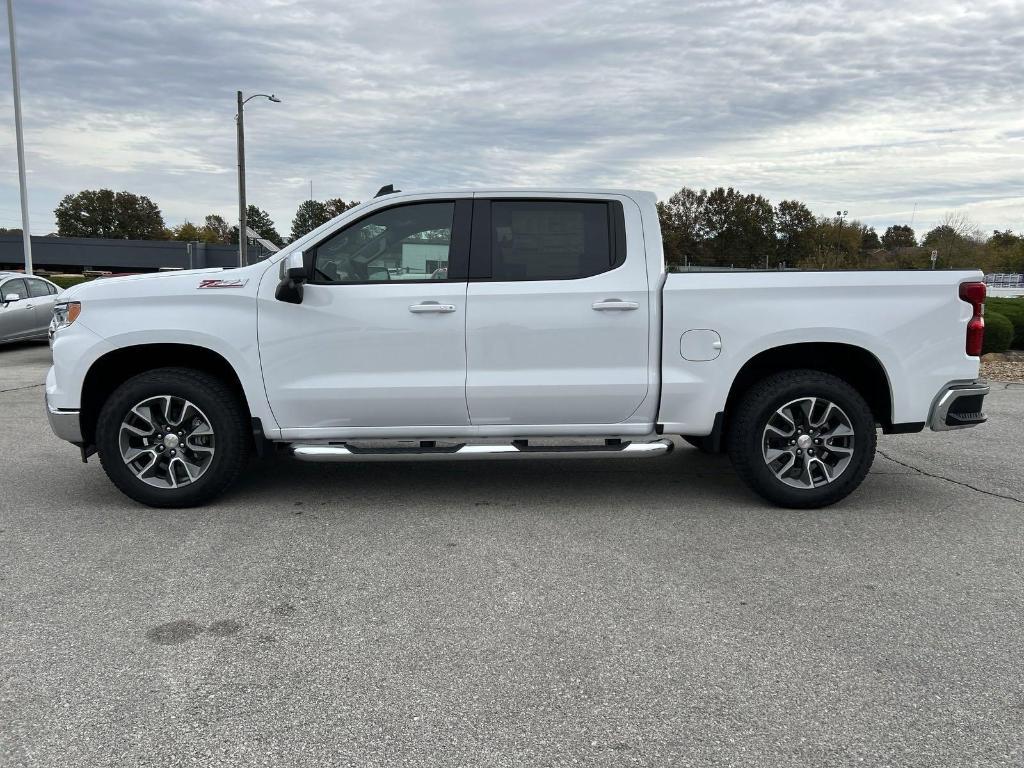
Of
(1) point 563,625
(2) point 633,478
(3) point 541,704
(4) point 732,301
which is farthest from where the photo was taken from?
(2) point 633,478

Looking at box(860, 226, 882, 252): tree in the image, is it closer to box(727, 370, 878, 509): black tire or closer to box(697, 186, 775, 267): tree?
box(697, 186, 775, 267): tree

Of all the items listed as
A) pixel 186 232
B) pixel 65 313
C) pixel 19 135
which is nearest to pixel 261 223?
pixel 186 232

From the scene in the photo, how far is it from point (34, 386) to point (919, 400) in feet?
34.9

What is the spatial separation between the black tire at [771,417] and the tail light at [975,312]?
746mm

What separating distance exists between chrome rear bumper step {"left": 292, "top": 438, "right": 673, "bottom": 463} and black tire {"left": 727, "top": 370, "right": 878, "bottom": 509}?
505 mm

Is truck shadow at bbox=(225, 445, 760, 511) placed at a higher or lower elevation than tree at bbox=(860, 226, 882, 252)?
lower

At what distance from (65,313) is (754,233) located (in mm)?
81310

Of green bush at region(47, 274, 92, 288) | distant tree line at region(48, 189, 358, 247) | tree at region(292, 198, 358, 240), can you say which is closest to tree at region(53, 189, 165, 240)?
distant tree line at region(48, 189, 358, 247)

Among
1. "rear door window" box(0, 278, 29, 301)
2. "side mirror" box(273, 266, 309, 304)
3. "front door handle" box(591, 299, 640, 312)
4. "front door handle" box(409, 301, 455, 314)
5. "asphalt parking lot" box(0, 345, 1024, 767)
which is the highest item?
"side mirror" box(273, 266, 309, 304)

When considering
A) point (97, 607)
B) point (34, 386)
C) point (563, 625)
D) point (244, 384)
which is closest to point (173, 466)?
point (244, 384)

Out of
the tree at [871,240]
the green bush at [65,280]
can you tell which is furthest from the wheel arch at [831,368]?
the tree at [871,240]

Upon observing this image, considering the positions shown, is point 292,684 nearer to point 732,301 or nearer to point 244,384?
point 244,384

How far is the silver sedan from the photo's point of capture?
1472 centimetres

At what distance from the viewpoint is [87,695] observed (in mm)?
2996
